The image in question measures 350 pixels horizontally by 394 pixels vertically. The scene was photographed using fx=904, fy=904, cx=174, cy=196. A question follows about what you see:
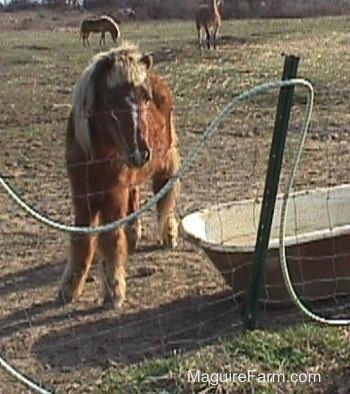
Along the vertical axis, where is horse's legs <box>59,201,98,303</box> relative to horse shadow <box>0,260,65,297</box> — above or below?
above

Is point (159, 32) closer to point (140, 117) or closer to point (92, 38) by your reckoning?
point (92, 38)

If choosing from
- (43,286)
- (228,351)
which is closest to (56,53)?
(43,286)

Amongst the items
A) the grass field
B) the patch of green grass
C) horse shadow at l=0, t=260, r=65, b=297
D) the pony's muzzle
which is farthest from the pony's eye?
the patch of green grass

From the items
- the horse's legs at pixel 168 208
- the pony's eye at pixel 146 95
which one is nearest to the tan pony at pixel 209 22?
the horse's legs at pixel 168 208

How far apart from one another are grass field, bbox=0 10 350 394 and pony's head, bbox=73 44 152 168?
36.7 inches

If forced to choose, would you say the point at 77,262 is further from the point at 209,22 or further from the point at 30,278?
the point at 209,22

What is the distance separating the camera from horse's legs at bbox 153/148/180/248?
6371 mm

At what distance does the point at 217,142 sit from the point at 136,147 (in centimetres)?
455

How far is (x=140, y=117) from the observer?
16.4 feet

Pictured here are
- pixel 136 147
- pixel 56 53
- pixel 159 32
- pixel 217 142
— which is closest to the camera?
pixel 136 147

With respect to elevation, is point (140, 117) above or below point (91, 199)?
above

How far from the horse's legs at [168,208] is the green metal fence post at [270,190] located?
6.10 ft

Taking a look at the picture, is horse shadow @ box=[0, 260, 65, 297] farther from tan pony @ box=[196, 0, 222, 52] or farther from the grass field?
tan pony @ box=[196, 0, 222, 52]

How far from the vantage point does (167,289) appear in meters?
5.47
